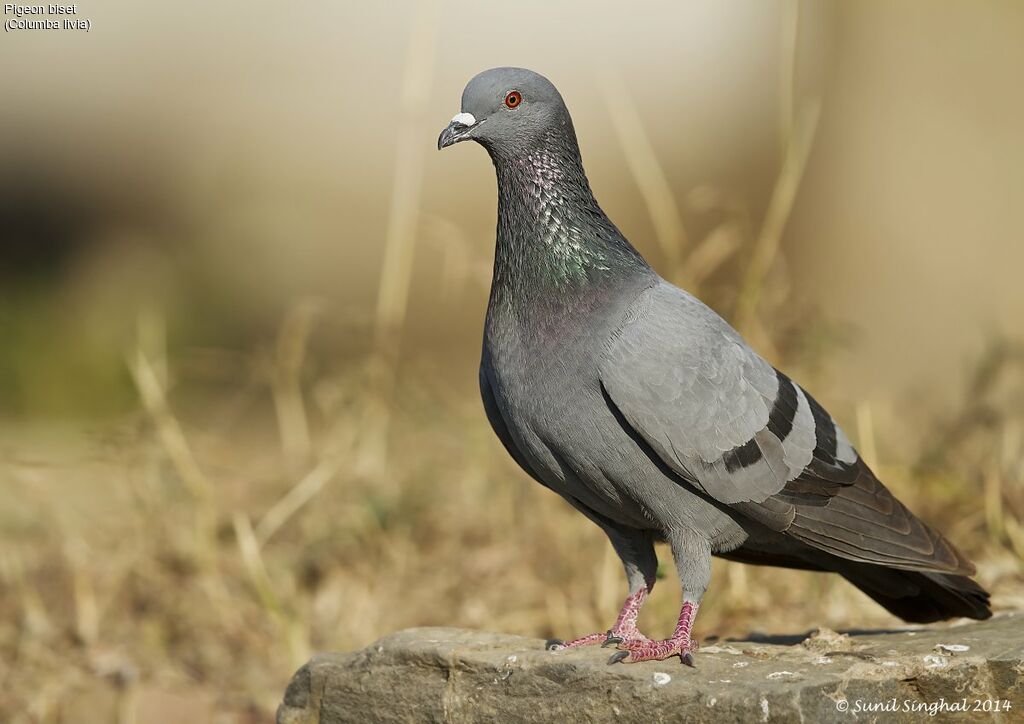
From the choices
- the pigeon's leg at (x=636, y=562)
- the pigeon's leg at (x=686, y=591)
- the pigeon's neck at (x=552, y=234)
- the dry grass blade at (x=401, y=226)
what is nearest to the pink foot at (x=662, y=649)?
the pigeon's leg at (x=686, y=591)

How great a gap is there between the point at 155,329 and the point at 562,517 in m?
3.07

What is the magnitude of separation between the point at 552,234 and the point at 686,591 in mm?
1114

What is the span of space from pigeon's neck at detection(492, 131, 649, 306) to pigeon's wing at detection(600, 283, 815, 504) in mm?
166

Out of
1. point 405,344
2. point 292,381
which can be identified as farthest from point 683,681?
point 405,344

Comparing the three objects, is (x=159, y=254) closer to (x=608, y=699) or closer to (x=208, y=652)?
(x=208, y=652)

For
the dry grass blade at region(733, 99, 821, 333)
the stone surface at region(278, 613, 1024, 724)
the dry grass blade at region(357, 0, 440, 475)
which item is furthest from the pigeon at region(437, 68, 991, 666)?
the dry grass blade at region(357, 0, 440, 475)

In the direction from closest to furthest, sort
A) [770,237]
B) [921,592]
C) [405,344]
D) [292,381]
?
1. [921,592]
2. [770,237]
3. [292,381]
4. [405,344]

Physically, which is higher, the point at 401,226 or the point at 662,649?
the point at 401,226

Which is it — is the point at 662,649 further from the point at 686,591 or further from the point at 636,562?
the point at 636,562

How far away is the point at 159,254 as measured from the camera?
9.42 m

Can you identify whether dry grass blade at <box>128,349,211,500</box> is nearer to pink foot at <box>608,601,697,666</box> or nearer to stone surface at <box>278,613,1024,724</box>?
stone surface at <box>278,613,1024,724</box>

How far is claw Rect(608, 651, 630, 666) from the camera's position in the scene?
3.38 metres

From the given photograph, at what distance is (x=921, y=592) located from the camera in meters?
3.98

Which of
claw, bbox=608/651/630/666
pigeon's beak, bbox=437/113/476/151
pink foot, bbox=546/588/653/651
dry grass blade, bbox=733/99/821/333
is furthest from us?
dry grass blade, bbox=733/99/821/333
